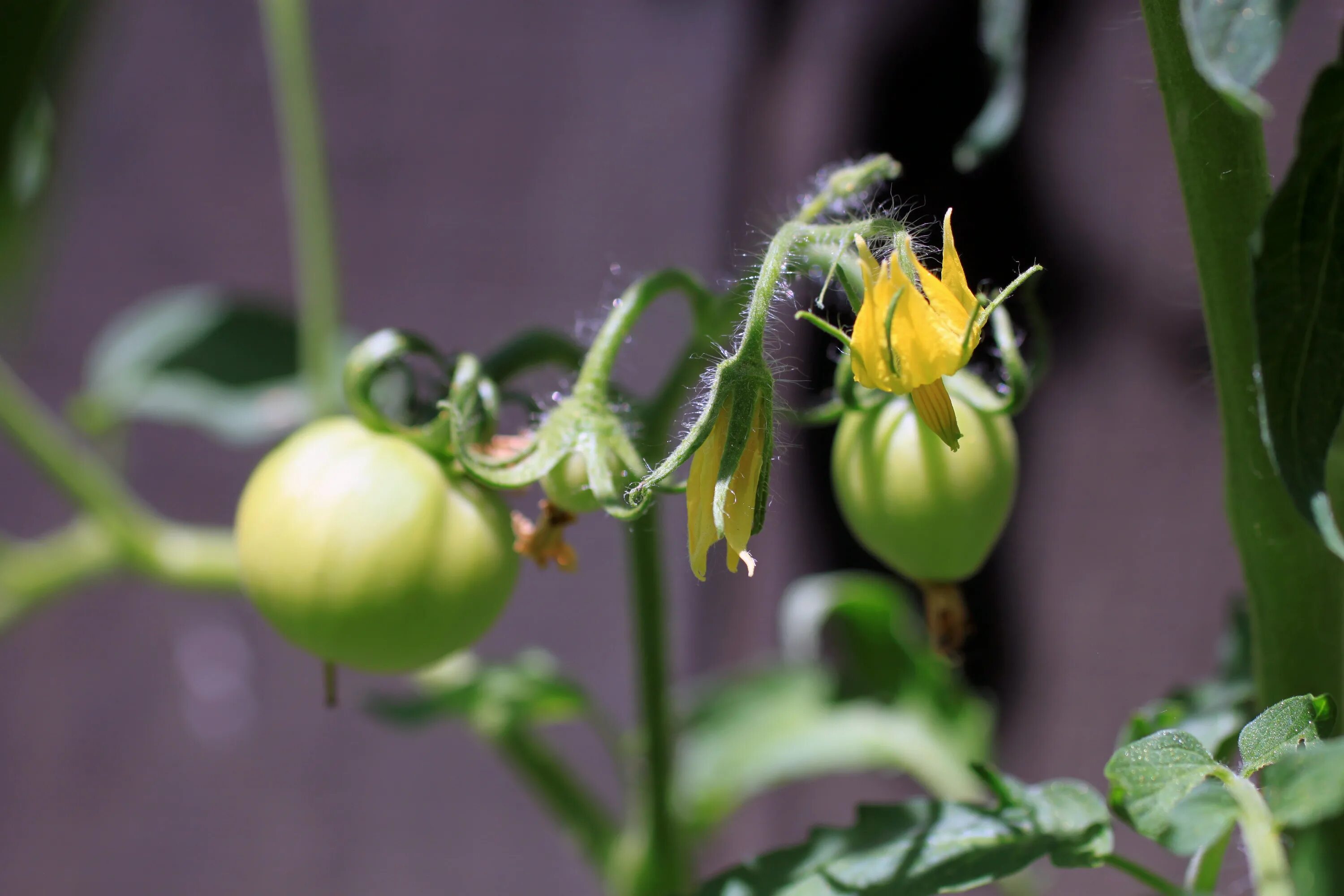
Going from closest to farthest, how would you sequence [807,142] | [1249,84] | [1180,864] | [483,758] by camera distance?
1. [1249,84]
2. [1180,864]
3. [807,142]
4. [483,758]

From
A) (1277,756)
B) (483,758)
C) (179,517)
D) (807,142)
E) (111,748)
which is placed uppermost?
(807,142)

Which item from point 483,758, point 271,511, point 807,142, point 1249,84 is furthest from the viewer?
point 483,758

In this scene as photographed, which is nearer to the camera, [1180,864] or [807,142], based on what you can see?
[1180,864]

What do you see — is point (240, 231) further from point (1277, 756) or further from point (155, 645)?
point (1277, 756)

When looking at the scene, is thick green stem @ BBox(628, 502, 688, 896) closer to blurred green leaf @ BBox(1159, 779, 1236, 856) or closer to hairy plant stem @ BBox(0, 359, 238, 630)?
blurred green leaf @ BBox(1159, 779, 1236, 856)

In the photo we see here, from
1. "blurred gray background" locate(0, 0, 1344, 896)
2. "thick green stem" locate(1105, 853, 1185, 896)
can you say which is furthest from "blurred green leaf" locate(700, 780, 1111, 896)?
"blurred gray background" locate(0, 0, 1344, 896)

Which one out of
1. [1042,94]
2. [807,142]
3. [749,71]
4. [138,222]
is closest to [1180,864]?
[1042,94]

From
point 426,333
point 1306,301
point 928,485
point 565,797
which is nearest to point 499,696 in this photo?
point 565,797
